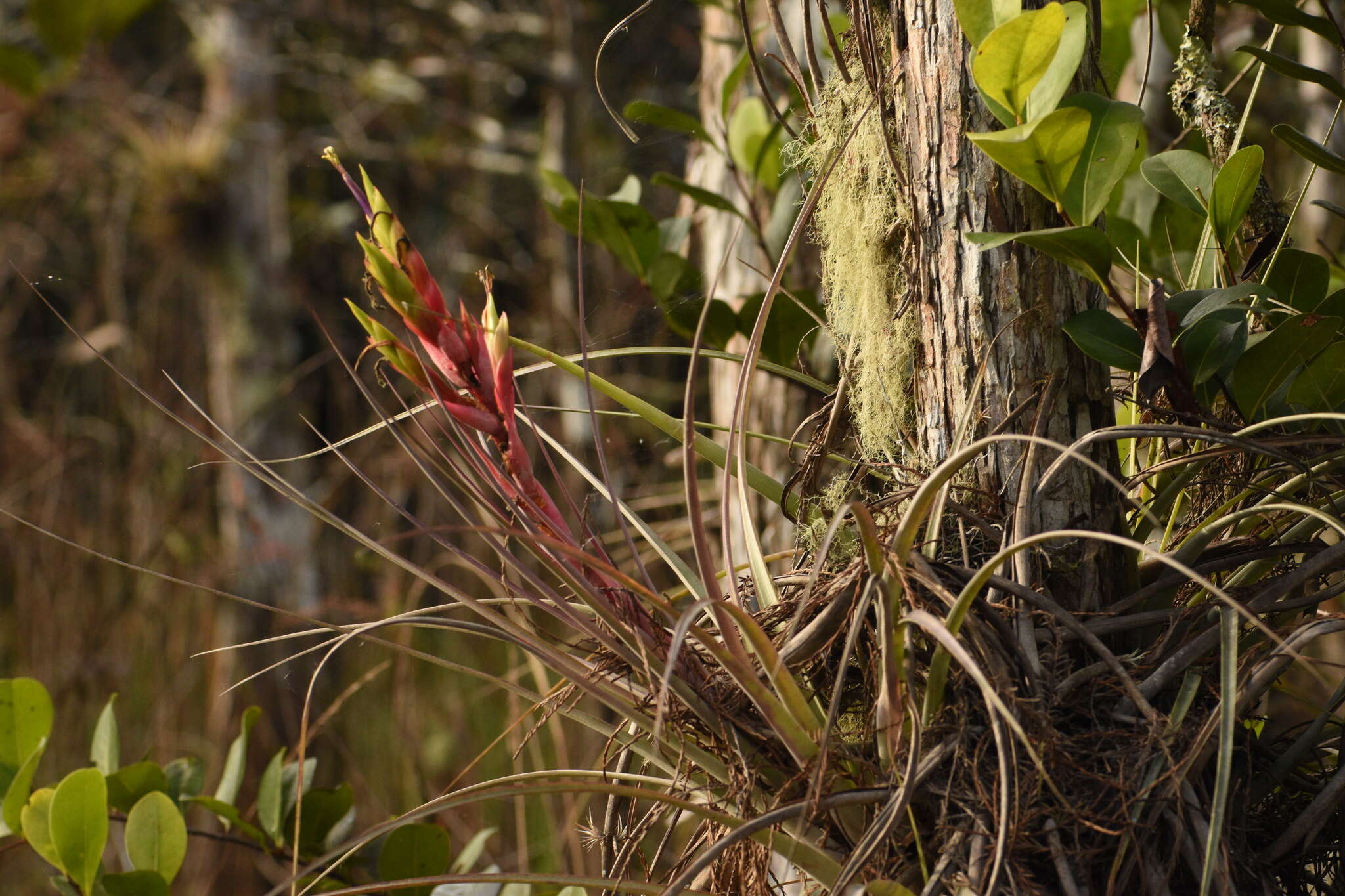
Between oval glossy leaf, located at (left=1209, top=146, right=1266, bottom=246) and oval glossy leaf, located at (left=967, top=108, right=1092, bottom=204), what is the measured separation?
0.27ft

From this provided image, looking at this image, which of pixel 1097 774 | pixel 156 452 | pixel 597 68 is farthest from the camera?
pixel 156 452

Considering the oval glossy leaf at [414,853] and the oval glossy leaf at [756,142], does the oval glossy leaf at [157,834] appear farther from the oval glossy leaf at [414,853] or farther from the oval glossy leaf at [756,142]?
the oval glossy leaf at [756,142]

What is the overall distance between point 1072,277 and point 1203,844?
224mm

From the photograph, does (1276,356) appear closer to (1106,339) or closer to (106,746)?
(1106,339)

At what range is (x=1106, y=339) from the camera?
374 millimetres

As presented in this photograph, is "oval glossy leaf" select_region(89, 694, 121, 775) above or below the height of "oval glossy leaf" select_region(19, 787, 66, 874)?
below

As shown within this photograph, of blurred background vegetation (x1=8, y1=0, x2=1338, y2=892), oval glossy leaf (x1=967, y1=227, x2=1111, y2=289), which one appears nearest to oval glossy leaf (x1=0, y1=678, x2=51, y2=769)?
oval glossy leaf (x1=967, y1=227, x2=1111, y2=289)

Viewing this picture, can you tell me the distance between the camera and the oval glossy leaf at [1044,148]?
343 millimetres

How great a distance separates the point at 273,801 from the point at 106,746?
0.13 metres

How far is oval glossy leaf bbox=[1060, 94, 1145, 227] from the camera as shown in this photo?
37 cm

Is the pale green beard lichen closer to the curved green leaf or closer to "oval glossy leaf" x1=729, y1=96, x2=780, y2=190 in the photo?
"oval glossy leaf" x1=729, y1=96, x2=780, y2=190

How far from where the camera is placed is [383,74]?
2.78 meters

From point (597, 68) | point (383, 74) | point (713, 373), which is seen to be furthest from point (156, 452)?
point (597, 68)

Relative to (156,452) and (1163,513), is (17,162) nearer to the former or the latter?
(156,452)
